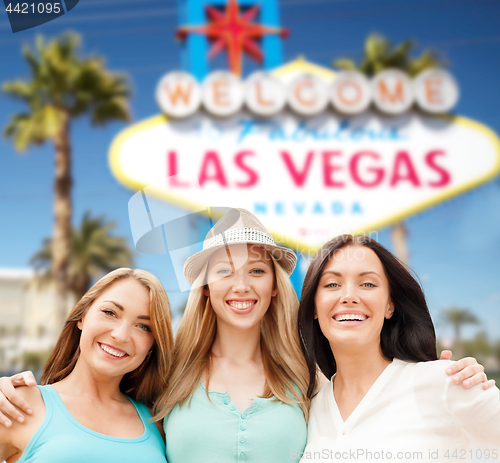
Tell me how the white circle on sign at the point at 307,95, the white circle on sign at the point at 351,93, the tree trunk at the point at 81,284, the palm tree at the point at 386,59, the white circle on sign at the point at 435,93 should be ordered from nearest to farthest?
the white circle on sign at the point at 307,95 → the white circle on sign at the point at 351,93 → the white circle on sign at the point at 435,93 → the tree trunk at the point at 81,284 → the palm tree at the point at 386,59

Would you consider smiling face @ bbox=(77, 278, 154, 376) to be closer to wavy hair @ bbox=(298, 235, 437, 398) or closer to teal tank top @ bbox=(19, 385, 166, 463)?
teal tank top @ bbox=(19, 385, 166, 463)

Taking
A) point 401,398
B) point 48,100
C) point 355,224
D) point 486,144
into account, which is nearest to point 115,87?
point 48,100

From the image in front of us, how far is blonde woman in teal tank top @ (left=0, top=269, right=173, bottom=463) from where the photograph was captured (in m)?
2.69

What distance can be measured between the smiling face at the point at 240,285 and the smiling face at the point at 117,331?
1.58ft

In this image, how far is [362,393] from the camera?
3.04 metres

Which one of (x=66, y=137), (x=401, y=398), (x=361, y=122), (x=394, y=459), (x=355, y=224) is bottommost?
(x=394, y=459)

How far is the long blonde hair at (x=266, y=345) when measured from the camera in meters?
3.29

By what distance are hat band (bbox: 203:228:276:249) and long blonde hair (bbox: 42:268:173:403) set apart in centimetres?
47

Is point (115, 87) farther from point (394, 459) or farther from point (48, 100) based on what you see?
point (394, 459)

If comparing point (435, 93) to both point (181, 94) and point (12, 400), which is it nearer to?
point (181, 94)

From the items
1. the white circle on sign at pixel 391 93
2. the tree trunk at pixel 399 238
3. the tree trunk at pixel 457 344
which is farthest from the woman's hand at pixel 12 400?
the tree trunk at pixel 457 344

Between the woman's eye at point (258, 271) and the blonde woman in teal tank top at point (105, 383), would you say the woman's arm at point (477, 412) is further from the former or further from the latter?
the blonde woman in teal tank top at point (105, 383)

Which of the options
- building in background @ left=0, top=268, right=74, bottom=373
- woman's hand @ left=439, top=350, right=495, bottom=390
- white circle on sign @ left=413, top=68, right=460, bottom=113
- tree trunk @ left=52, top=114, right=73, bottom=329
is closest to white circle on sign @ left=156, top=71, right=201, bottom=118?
tree trunk @ left=52, top=114, right=73, bottom=329

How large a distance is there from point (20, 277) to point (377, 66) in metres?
12.2
